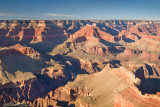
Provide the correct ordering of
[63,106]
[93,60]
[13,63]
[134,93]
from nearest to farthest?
[134,93]
[63,106]
[13,63]
[93,60]

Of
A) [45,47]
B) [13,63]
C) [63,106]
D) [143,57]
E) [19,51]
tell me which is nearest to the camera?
[63,106]

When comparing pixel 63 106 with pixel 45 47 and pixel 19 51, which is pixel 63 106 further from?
pixel 45 47

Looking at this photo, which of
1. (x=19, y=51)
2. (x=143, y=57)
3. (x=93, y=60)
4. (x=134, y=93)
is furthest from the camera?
(x=143, y=57)

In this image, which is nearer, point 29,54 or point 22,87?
point 22,87

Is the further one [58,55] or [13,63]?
[58,55]

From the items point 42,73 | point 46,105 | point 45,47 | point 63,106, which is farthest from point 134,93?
point 45,47

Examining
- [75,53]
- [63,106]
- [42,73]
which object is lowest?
[63,106]

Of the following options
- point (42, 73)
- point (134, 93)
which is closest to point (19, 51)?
point (42, 73)

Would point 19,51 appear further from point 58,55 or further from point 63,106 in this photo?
point 63,106

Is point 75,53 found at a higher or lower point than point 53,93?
higher
